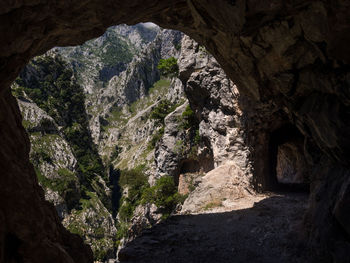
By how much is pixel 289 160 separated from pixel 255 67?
28.7 meters

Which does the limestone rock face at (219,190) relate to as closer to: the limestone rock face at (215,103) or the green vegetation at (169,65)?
the limestone rock face at (215,103)

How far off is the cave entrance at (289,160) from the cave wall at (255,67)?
493 inches

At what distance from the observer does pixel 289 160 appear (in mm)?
35188

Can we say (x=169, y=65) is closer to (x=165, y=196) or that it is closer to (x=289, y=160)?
(x=165, y=196)

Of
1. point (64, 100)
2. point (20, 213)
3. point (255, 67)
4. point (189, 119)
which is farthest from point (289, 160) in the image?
point (64, 100)

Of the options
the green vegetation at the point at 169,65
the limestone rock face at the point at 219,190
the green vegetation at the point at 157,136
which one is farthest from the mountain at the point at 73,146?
the limestone rock face at the point at 219,190

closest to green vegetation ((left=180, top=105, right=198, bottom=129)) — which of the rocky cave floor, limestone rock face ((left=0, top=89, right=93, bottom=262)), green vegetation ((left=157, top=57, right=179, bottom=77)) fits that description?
green vegetation ((left=157, top=57, right=179, bottom=77))

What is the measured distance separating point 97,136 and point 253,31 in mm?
137472

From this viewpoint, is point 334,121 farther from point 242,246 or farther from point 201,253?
point 201,253

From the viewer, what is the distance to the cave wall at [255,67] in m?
6.70

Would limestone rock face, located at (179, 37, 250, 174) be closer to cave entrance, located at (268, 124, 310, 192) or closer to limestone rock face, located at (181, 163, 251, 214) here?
limestone rock face, located at (181, 163, 251, 214)

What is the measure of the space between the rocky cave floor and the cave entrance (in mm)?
7624

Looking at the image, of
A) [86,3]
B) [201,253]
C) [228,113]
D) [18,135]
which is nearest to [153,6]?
[86,3]

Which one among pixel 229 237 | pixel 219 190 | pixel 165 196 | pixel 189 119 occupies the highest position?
pixel 189 119
